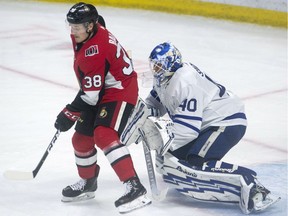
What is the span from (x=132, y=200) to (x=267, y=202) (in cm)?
55

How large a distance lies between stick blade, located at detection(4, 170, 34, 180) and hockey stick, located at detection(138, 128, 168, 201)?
1.55 ft

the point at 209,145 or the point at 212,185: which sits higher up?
the point at 209,145

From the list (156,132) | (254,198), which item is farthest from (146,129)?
(254,198)

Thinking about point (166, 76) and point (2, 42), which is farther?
point (2, 42)

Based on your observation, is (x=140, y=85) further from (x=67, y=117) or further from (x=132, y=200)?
(x=132, y=200)

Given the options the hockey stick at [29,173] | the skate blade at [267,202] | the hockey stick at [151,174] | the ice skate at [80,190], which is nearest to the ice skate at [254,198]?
the skate blade at [267,202]

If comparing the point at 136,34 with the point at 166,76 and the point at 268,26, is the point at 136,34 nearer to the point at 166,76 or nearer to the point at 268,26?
the point at 268,26

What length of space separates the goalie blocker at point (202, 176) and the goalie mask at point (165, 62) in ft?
0.48

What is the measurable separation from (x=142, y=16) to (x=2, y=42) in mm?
1255

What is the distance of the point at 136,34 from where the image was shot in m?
6.07

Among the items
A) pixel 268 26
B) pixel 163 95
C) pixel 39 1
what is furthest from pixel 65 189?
pixel 39 1

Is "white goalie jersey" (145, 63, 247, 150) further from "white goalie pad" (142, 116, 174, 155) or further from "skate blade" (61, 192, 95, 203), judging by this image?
"skate blade" (61, 192, 95, 203)

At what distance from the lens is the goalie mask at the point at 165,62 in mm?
3156

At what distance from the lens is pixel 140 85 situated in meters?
4.90
